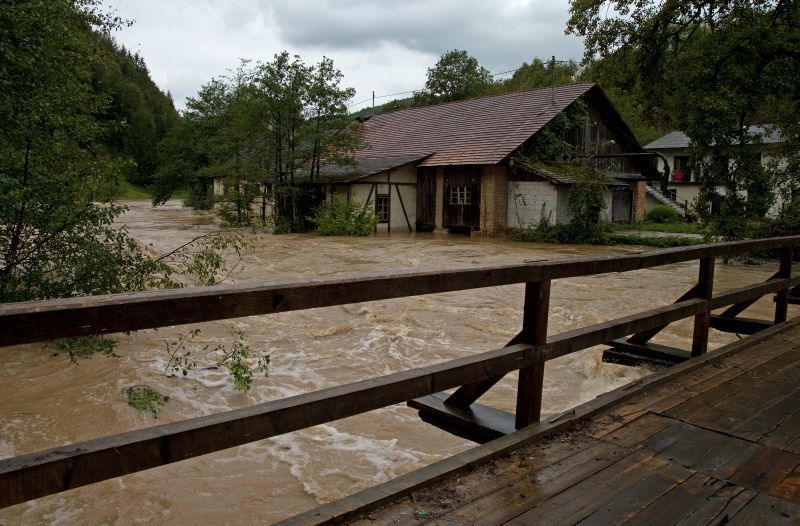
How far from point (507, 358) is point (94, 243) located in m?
6.01

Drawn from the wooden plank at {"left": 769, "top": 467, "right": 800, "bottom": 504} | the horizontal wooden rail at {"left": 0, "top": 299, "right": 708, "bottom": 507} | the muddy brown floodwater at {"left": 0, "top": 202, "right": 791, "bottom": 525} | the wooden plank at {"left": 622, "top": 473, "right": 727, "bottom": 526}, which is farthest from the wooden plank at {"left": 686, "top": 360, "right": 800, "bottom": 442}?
the muddy brown floodwater at {"left": 0, "top": 202, "right": 791, "bottom": 525}

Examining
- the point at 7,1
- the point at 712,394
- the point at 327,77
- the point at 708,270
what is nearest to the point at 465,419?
the point at 712,394

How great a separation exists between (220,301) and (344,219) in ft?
74.7

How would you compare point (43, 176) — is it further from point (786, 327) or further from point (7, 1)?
point (786, 327)

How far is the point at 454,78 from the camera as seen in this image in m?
61.9

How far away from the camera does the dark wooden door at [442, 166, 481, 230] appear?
25.3m

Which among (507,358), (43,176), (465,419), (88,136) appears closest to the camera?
(507,358)

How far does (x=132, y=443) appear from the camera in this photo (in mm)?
1791

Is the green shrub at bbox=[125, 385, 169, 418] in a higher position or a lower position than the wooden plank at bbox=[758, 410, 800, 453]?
lower

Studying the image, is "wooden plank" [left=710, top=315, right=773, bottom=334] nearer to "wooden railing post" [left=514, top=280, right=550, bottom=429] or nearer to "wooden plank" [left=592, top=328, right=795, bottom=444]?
"wooden plank" [left=592, top=328, right=795, bottom=444]

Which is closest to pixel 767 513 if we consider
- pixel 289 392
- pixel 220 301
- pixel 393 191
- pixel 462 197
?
pixel 220 301

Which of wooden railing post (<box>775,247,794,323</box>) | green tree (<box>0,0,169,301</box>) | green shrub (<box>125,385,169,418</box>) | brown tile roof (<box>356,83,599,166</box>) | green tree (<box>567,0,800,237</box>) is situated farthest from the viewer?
brown tile roof (<box>356,83,599,166</box>)

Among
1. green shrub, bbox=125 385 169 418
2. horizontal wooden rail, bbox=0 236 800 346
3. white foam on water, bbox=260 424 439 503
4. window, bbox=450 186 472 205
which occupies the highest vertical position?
window, bbox=450 186 472 205

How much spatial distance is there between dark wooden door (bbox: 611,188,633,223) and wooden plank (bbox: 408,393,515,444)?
2650 centimetres
